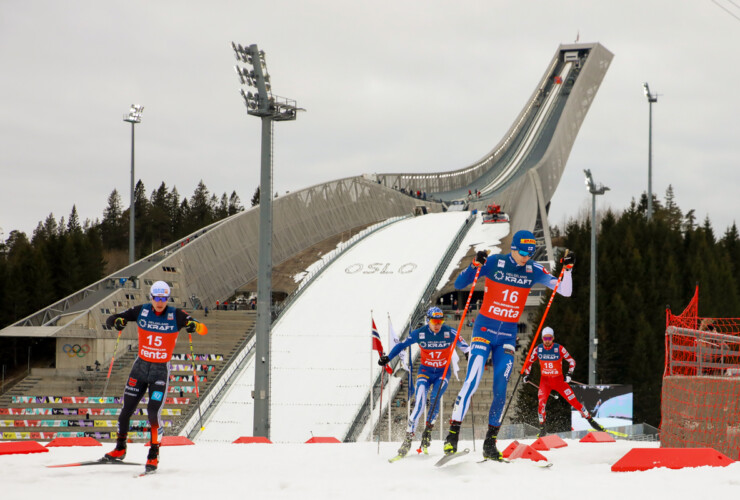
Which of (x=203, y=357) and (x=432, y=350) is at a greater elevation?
(x=432, y=350)


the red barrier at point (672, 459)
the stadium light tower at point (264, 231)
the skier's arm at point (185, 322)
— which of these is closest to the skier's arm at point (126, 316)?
the skier's arm at point (185, 322)

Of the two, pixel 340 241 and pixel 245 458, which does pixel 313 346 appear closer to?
pixel 340 241

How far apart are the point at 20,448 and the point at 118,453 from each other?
1.41 metres

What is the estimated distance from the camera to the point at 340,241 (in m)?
55.0

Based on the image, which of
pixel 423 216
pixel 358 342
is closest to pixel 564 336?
pixel 358 342

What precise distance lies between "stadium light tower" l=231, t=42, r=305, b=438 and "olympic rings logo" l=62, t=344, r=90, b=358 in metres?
15.8

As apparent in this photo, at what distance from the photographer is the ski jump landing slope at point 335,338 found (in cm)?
2842

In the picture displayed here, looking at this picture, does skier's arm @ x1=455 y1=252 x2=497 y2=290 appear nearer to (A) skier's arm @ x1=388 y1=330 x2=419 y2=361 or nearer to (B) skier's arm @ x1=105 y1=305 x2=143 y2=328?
(A) skier's arm @ x1=388 y1=330 x2=419 y2=361

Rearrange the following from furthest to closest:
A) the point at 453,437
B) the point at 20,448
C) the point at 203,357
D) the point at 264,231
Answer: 1. the point at 203,357
2. the point at 264,231
3. the point at 20,448
4. the point at 453,437

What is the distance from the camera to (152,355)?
944cm

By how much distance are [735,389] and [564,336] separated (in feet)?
72.4

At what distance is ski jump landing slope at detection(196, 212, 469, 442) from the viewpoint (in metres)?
28.4

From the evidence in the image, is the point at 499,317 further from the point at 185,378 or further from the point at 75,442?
the point at 185,378

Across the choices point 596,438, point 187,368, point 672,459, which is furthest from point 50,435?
point 672,459
